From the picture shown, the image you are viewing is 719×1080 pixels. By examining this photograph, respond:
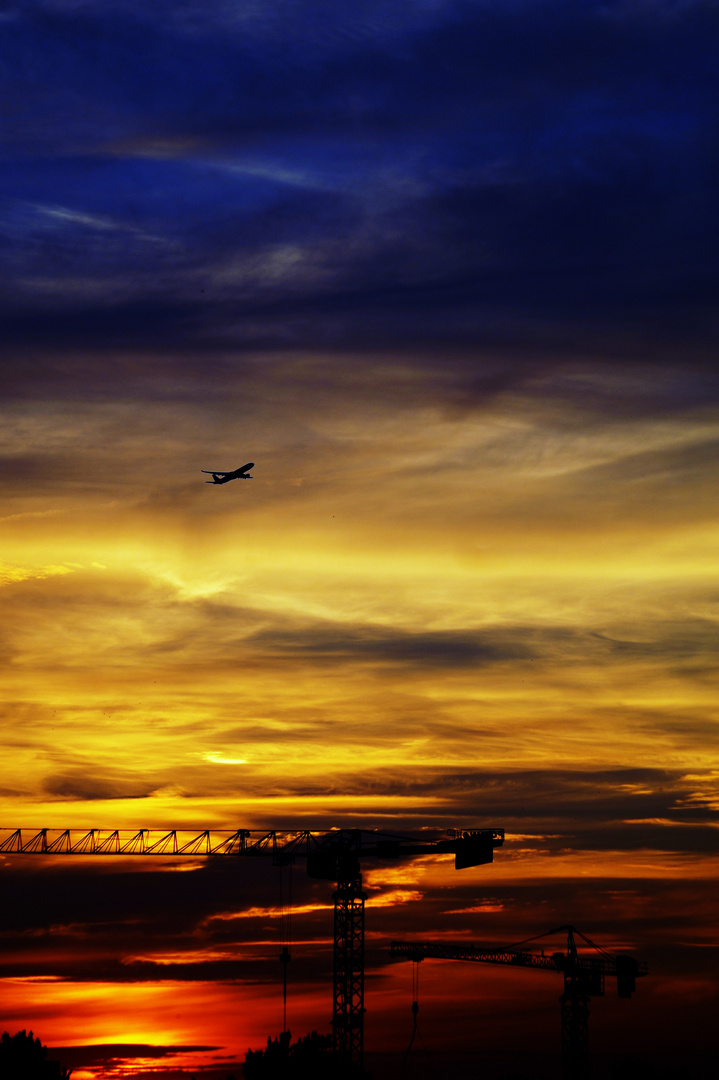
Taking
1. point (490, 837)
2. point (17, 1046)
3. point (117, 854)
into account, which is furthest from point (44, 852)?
point (490, 837)

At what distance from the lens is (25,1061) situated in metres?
178

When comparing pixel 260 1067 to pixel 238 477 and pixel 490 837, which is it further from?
pixel 238 477

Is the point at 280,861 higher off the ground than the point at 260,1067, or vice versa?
the point at 280,861

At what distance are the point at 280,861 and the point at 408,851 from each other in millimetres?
21176

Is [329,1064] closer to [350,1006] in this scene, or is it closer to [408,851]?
[350,1006]

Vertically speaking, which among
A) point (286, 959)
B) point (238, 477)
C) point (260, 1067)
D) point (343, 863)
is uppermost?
point (238, 477)

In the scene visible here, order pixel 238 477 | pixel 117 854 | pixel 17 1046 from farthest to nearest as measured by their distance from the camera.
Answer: pixel 117 854
pixel 17 1046
pixel 238 477

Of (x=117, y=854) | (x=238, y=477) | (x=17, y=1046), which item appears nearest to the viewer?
(x=238, y=477)

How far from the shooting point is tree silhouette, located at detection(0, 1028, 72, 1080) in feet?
577

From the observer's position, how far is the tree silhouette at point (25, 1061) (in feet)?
577

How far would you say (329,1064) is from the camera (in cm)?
18850

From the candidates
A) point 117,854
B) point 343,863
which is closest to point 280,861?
point 343,863

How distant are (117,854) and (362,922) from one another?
41728 mm

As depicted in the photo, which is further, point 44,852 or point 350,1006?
point 44,852
